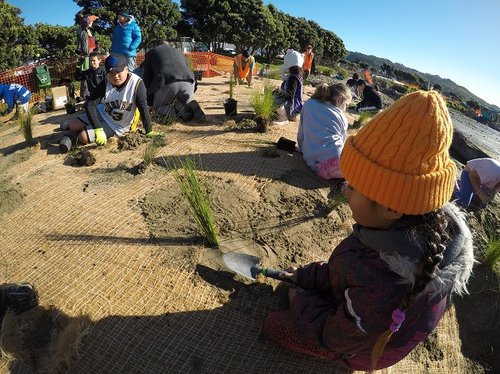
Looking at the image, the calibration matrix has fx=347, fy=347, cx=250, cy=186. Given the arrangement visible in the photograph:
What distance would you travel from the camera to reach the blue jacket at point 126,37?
6.52 m

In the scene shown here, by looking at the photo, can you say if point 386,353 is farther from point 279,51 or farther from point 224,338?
point 279,51

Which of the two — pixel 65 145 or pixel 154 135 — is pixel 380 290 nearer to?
pixel 154 135

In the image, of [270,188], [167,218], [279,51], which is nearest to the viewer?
[167,218]

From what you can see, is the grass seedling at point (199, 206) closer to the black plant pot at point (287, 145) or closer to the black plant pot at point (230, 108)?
the black plant pot at point (287, 145)

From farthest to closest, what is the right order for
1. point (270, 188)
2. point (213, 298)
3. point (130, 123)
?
point (130, 123) < point (270, 188) < point (213, 298)

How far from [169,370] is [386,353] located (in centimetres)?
118

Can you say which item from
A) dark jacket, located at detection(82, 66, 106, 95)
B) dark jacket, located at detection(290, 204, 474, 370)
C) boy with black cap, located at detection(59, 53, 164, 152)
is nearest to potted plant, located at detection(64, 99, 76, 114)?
dark jacket, located at detection(82, 66, 106, 95)

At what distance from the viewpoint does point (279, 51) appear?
44312 millimetres

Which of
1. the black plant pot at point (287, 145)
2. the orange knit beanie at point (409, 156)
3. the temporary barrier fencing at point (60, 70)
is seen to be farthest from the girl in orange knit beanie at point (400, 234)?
the temporary barrier fencing at point (60, 70)

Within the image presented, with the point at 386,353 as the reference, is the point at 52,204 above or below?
below

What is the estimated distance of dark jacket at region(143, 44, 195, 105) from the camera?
5574 millimetres

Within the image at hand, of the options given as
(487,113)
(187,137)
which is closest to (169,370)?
(187,137)

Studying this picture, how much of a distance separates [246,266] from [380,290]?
126 cm

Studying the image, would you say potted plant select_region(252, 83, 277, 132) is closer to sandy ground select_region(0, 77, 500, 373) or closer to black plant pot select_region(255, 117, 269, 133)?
black plant pot select_region(255, 117, 269, 133)
